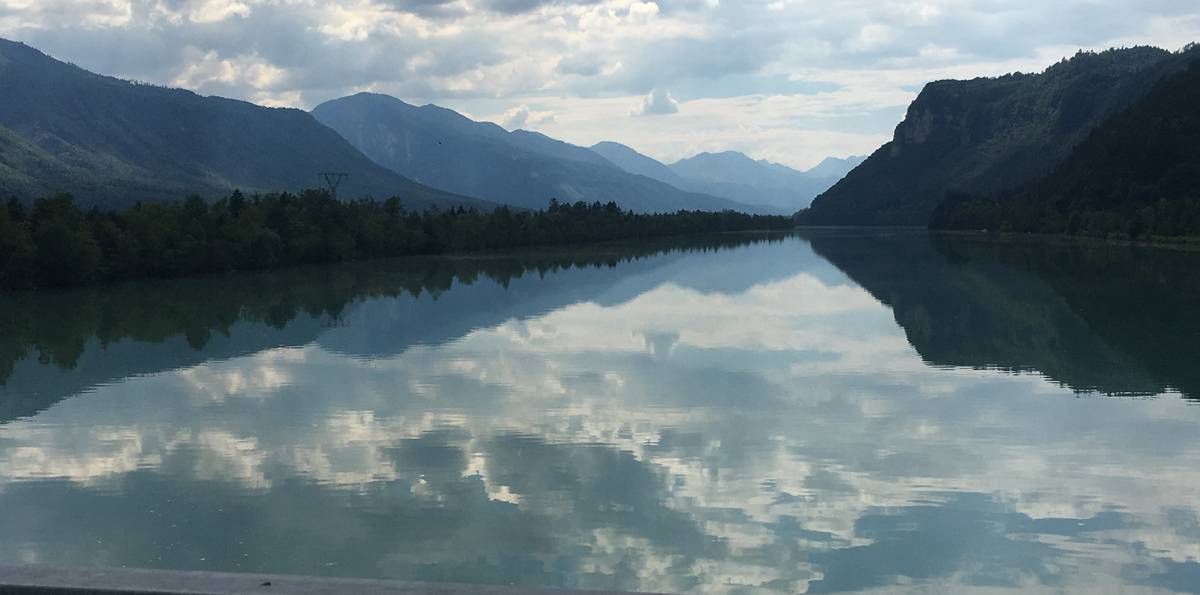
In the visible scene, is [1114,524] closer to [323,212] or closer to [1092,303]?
[1092,303]

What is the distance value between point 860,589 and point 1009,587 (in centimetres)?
161

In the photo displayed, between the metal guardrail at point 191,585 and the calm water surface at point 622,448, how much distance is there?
458 cm

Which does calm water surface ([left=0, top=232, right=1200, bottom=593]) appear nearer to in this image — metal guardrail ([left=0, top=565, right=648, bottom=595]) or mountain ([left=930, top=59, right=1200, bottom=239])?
metal guardrail ([left=0, top=565, right=648, bottom=595])

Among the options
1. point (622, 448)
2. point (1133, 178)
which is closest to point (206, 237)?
point (622, 448)

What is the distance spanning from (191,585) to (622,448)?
39.7ft

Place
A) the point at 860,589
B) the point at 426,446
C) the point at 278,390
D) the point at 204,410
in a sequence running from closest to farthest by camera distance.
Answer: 1. the point at 860,589
2. the point at 426,446
3. the point at 204,410
4. the point at 278,390

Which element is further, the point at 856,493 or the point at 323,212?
the point at 323,212

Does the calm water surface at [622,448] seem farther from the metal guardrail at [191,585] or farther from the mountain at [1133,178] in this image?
the mountain at [1133,178]

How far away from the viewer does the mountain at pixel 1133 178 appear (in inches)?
4729

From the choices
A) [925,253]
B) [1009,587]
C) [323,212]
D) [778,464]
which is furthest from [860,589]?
[925,253]

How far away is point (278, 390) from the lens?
26.3 meters

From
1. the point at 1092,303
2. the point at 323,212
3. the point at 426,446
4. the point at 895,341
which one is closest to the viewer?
the point at 426,446

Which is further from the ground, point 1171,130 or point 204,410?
point 1171,130

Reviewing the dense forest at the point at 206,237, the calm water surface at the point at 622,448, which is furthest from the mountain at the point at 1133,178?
the calm water surface at the point at 622,448
